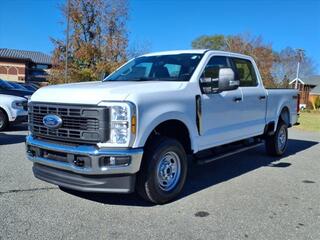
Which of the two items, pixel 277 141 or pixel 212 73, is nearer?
pixel 212 73

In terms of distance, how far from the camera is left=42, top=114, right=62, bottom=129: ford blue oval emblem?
4.70m

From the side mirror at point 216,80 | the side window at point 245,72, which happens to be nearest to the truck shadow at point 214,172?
the side mirror at point 216,80

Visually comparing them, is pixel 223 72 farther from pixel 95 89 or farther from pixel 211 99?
pixel 95 89

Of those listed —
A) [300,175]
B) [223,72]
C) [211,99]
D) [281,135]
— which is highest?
[223,72]

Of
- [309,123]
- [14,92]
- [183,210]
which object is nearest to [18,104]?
[14,92]

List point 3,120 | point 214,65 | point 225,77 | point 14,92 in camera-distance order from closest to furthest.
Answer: point 225,77
point 214,65
point 3,120
point 14,92

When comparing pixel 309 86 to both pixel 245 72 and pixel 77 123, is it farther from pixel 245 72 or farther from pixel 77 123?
pixel 77 123

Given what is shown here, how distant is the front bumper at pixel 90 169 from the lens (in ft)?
14.5

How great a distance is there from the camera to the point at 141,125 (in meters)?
4.54

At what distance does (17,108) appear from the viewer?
462 inches

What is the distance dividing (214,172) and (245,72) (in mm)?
1996

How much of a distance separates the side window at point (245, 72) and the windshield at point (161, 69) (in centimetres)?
127

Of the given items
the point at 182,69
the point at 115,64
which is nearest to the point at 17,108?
the point at 182,69

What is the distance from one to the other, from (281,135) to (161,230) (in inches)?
211
